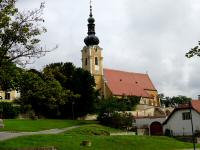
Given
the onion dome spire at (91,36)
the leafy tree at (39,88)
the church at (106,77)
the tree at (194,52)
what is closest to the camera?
the tree at (194,52)

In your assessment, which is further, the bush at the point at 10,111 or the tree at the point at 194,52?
the bush at the point at 10,111

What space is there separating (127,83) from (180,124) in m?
46.9

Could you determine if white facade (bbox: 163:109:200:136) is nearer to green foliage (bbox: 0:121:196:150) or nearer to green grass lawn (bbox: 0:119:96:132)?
green grass lawn (bbox: 0:119:96:132)

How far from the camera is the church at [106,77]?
10438cm

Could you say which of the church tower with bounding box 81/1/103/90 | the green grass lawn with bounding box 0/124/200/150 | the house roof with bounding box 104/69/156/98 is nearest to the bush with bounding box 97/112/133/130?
the green grass lawn with bounding box 0/124/200/150

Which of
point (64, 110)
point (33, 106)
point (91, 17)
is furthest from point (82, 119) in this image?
point (91, 17)

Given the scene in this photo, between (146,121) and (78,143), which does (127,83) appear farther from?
(78,143)

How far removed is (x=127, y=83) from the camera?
359 feet

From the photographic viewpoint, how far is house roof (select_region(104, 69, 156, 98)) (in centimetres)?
10519

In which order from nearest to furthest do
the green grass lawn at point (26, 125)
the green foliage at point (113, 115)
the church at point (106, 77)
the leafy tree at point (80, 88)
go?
the green grass lawn at point (26, 125), the green foliage at point (113, 115), the leafy tree at point (80, 88), the church at point (106, 77)

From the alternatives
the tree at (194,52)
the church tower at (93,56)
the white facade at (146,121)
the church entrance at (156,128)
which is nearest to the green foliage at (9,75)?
the tree at (194,52)

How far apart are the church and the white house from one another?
37352 millimetres

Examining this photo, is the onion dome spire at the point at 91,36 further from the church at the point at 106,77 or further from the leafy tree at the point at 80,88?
the leafy tree at the point at 80,88

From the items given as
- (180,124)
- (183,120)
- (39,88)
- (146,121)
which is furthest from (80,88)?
(39,88)
